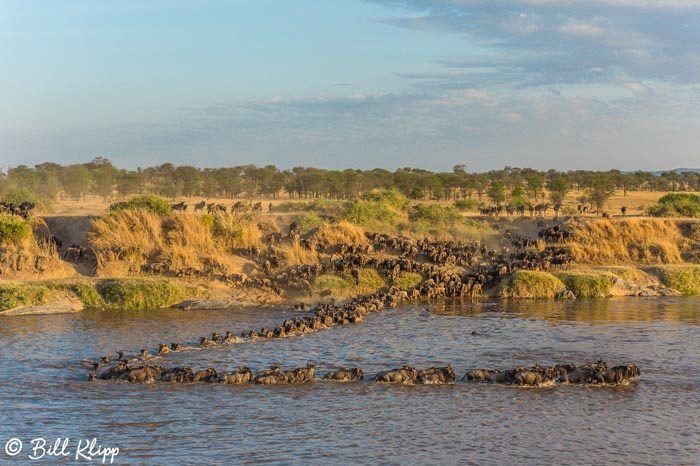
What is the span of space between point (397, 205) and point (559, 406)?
24.4 m

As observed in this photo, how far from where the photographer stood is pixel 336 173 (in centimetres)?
6762

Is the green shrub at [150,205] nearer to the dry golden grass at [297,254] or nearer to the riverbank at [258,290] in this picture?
the riverbank at [258,290]

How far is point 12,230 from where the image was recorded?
25984mm

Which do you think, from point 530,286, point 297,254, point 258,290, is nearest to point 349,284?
point 297,254

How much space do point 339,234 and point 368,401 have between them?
15264 mm

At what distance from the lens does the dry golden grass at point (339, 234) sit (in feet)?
93.1

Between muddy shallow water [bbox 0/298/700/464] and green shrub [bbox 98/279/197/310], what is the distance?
6.54ft

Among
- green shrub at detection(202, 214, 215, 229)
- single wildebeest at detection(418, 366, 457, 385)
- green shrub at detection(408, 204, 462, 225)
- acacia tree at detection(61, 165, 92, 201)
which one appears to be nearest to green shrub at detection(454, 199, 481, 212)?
green shrub at detection(408, 204, 462, 225)

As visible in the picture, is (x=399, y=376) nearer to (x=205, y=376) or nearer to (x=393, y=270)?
(x=205, y=376)

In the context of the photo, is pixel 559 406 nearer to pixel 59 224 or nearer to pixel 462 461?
pixel 462 461

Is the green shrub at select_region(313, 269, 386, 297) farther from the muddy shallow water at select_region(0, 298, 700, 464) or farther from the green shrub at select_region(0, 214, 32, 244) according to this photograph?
the green shrub at select_region(0, 214, 32, 244)

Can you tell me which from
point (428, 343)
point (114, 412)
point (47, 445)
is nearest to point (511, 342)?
point (428, 343)

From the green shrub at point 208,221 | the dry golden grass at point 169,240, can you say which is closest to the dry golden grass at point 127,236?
the dry golden grass at point 169,240

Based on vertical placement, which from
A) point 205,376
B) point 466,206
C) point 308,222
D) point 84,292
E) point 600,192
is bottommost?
point 205,376
